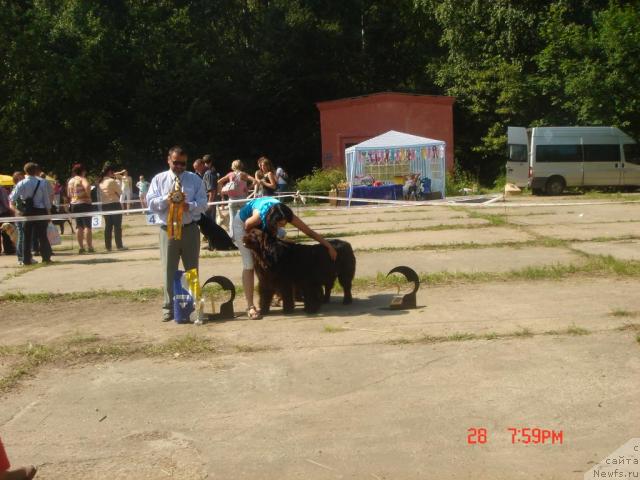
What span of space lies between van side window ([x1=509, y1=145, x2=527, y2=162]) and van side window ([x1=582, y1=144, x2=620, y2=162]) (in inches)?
87.6

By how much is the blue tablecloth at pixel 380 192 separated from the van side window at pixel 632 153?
9292mm

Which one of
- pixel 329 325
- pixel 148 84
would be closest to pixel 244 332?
pixel 329 325

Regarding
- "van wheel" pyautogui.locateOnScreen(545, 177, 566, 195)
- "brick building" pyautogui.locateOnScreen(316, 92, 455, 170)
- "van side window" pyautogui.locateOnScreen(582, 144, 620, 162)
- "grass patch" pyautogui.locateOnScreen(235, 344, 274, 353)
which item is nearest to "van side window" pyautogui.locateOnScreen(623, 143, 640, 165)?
"van side window" pyautogui.locateOnScreen(582, 144, 620, 162)

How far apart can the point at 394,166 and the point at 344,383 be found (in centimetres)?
2268

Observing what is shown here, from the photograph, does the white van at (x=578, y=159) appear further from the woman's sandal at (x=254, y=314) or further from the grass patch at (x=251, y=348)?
the grass patch at (x=251, y=348)

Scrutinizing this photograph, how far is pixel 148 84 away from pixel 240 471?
35.6 meters

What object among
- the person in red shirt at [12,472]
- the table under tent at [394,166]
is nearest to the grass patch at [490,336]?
the person in red shirt at [12,472]

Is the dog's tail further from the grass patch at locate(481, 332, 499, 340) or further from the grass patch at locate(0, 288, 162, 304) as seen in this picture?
the grass patch at locate(0, 288, 162, 304)

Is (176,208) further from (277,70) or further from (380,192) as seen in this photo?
(277,70)

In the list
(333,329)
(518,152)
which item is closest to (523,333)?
(333,329)

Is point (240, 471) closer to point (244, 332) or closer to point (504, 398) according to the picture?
point (504, 398)

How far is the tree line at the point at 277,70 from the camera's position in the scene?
1325 inches

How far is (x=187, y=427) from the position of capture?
5.11 metres

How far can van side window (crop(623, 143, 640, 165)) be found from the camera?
29966 mm
